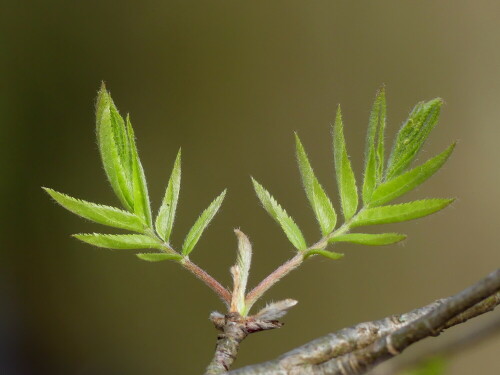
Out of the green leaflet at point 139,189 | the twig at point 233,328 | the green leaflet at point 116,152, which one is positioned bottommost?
the twig at point 233,328

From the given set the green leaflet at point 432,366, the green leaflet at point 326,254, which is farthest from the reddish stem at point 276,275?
the green leaflet at point 432,366

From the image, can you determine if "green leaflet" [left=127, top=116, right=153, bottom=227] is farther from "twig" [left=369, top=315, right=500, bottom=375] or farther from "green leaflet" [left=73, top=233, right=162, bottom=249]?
"twig" [left=369, top=315, right=500, bottom=375]

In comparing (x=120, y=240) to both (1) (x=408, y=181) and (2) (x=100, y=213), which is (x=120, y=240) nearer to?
(2) (x=100, y=213)

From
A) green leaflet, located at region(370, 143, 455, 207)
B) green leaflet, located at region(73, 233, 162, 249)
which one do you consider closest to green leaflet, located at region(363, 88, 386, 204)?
green leaflet, located at region(370, 143, 455, 207)

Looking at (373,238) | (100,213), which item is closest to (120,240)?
(100,213)

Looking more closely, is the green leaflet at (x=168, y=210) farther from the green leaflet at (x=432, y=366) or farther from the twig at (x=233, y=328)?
the green leaflet at (x=432, y=366)
